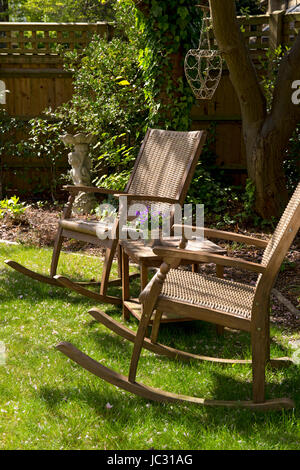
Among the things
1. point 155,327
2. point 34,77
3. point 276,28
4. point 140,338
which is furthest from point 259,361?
point 34,77

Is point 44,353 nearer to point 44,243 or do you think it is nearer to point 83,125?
point 44,243

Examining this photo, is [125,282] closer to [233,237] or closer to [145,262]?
[145,262]

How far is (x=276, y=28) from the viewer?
6160 millimetres

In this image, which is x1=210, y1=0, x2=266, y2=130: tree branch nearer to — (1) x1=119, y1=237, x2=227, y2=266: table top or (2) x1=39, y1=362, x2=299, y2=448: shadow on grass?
(1) x1=119, y1=237, x2=227, y2=266: table top

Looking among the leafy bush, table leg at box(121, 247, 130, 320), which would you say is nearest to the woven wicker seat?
table leg at box(121, 247, 130, 320)

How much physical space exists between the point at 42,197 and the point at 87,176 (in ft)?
3.85

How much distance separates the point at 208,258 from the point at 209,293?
35 cm

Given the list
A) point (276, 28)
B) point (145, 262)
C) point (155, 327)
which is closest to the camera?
point (155, 327)

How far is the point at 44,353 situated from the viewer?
2.94m

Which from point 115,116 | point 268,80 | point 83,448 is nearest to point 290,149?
point 268,80

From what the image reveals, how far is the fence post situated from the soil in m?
2.14

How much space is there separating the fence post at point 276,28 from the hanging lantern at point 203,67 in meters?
0.62

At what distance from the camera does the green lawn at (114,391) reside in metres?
2.18

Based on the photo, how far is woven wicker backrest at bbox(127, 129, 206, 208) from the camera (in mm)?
3848
